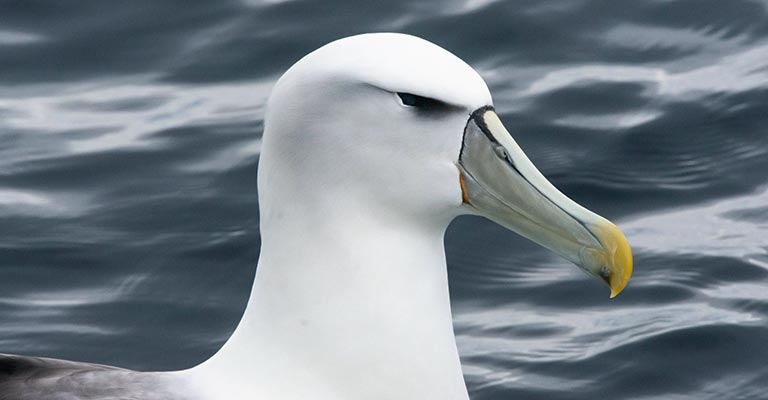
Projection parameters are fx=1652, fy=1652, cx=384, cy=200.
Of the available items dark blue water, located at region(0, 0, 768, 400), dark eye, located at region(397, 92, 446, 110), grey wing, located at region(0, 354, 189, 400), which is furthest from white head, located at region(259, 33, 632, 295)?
dark blue water, located at region(0, 0, 768, 400)

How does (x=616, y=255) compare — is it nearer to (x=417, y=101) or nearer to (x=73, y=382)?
(x=417, y=101)

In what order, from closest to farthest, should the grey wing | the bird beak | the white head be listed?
the white head
the bird beak
the grey wing

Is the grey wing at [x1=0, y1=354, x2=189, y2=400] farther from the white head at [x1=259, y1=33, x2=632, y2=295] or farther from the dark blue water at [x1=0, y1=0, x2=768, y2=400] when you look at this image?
the dark blue water at [x1=0, y1=0, x2=768, y2=400]

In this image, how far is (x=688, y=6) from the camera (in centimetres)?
820

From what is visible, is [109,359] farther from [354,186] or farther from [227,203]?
[354,186]

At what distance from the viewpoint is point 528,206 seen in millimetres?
4078

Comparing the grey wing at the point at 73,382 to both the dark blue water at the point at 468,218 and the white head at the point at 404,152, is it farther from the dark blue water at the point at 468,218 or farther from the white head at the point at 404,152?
the dark blue water at the point at 468,218

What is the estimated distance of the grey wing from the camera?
423 centimetres

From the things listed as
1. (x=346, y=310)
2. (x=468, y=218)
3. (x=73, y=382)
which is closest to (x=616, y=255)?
(x=346, y=310)

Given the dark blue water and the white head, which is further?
the dark blue water

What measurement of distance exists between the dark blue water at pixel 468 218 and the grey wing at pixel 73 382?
51.7 inches

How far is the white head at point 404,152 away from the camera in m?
3.91

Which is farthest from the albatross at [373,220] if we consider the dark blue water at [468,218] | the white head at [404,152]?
the dark blue water at [468,218]

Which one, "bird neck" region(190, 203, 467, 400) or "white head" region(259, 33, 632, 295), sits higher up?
"white head" region(259, 33, 632, 295)
